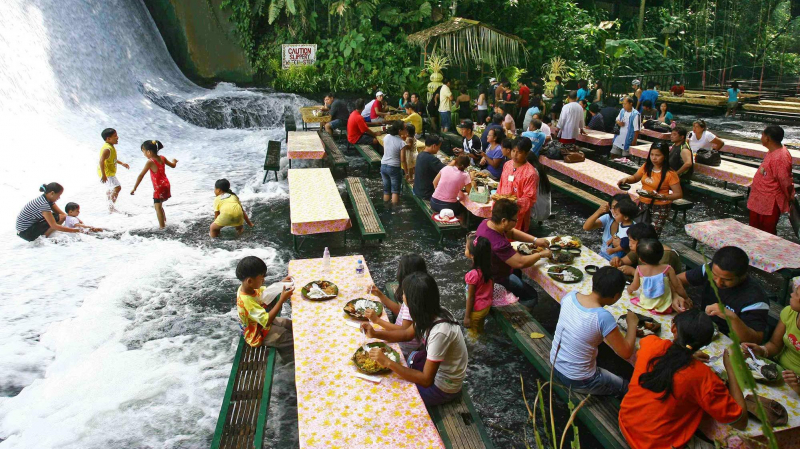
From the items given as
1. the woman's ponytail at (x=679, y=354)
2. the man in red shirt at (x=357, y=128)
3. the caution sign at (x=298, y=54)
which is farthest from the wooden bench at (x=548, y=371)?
the caution sign at (x=298, y=54)

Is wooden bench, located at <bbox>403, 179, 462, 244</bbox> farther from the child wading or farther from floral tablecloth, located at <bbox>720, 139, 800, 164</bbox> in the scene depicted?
floral tablecloth, located at <bbox>720, 139, 800, 164</bbox>

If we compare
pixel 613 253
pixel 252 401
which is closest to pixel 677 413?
pixel 613 253

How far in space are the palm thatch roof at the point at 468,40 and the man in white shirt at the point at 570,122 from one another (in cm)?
585

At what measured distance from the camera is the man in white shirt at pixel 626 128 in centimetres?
1217

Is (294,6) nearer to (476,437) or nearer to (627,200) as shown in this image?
(627,200)

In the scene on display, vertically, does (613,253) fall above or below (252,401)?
above

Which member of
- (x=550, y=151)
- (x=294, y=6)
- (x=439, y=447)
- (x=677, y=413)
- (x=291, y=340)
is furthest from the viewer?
(x=294, y=6)

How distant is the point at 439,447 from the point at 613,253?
3.82 meters

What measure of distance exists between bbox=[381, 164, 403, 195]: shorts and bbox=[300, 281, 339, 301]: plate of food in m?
5.22

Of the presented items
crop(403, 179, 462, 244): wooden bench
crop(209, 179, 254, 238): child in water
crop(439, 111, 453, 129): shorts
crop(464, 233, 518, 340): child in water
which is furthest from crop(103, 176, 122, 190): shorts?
crop(439, 111, 453, 129): shorts

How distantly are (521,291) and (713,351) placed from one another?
2209 mm

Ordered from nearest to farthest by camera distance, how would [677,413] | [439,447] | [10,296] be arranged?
[439,447]
[677,413]
[10,296]

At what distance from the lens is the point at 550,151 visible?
11.0 metres

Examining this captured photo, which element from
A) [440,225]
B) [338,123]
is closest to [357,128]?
[338,123]
